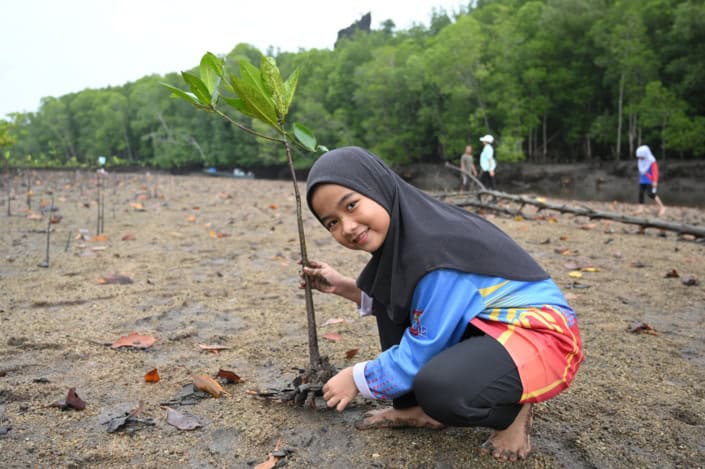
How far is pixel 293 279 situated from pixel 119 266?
1.30 m

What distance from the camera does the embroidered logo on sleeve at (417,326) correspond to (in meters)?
1.46

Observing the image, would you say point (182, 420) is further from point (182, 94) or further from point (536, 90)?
point (536, 90)

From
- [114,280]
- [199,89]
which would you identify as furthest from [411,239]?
[114,280]

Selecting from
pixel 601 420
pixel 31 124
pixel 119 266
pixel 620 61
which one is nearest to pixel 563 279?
pixel 601 420

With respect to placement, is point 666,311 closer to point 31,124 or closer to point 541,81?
point 541,81

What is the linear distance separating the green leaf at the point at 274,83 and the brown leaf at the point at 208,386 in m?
0.98

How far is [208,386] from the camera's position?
75.6 inches

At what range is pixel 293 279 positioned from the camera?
385 centimetres

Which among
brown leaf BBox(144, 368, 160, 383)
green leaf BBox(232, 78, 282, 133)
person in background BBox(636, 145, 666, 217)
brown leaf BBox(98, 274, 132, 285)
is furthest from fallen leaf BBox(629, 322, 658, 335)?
person in background BBox(636, 145, 666, 217)

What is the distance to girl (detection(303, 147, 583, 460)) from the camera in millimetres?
1400

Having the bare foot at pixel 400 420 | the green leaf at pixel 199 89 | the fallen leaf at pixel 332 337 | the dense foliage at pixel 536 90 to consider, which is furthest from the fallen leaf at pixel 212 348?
the dense foliage at pixel 536 90

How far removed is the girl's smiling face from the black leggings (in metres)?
0.39

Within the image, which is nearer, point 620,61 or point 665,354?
point 665,354

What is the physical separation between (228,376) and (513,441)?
1.06 meters
